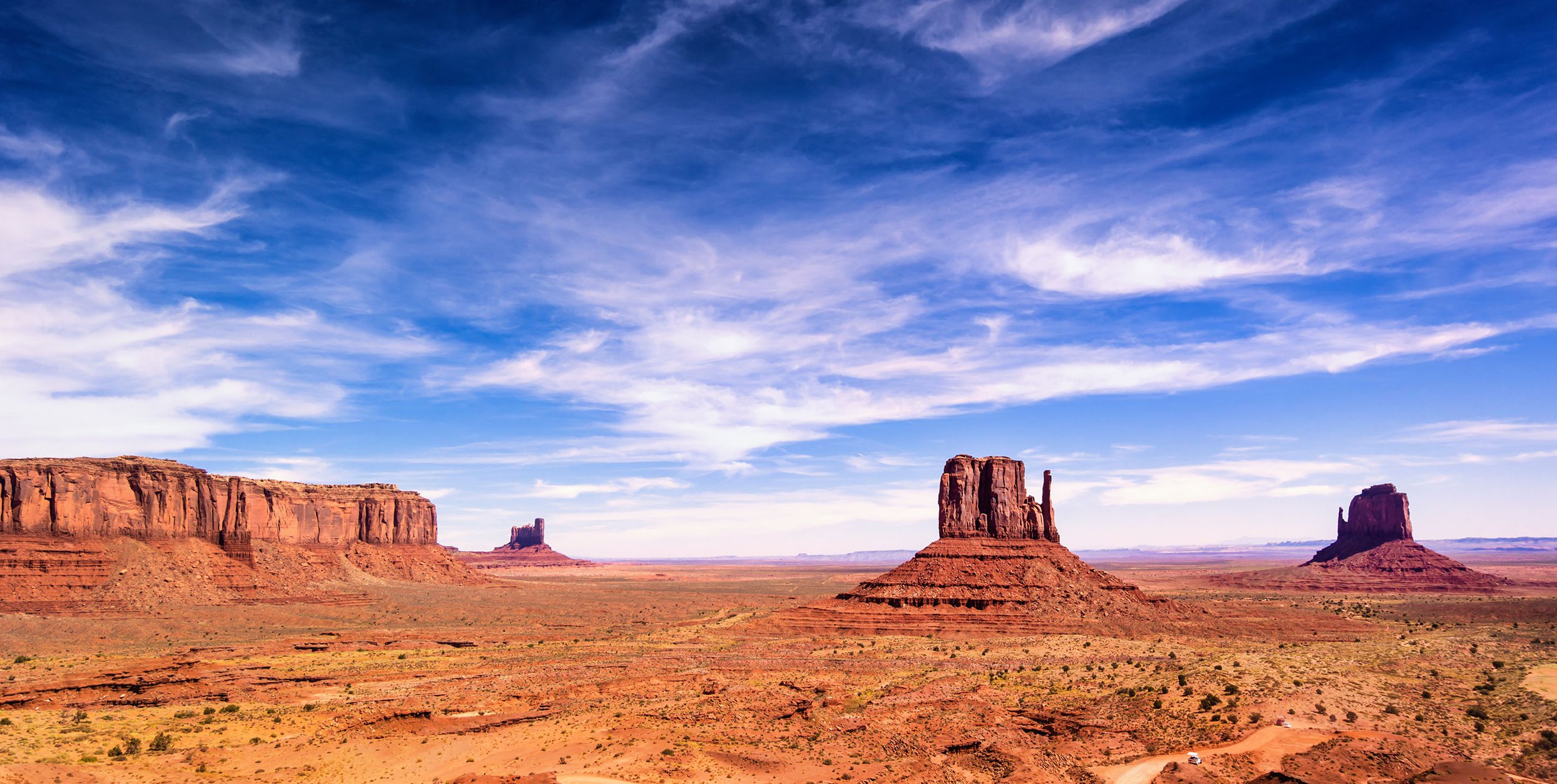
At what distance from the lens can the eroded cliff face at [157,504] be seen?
81.9 m

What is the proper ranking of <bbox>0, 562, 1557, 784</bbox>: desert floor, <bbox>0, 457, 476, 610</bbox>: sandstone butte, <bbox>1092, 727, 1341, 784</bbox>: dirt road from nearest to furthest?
<bbox>1092, 727, 1341, 784</bbox>: dirt road < <bbox>0, 562, 1557, 784</bbox>: desert floor < <bbox>0, 457, 476, 610</bbox>: sandstone butte

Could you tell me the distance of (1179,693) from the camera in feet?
135

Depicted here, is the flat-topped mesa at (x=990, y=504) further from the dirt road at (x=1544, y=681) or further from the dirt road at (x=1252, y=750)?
the dirt road at (x=1252, y=750)

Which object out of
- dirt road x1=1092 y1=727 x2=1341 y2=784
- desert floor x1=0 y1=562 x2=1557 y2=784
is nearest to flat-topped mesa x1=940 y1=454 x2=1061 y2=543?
desert floor x1=0 y1=562 x2=1557 y2=784

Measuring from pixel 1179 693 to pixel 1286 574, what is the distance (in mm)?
134008

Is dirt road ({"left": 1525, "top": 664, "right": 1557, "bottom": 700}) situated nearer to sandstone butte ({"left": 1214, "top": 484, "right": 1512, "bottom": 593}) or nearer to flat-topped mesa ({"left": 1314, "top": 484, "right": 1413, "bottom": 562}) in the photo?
sandstone butte ({"left": 1214, "top": 484, "right": 1512, "bottom": 593})

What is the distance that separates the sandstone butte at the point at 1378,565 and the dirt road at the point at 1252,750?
11397 cm

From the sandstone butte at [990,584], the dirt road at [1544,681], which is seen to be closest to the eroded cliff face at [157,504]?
the sandstone butte at [990,584]

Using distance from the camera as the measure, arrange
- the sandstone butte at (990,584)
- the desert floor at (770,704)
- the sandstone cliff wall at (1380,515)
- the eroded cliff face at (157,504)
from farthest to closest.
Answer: the sandstone cliff wall at (1380,515)
the eroded cliff face at (157,504)
the sandstone butte at (990,584)
the desert floor at (770,704)

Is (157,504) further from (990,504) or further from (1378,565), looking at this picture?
(1378,565)

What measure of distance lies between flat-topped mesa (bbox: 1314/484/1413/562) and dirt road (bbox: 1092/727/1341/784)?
465ft

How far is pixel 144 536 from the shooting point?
8994 cm

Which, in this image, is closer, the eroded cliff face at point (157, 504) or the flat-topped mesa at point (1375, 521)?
the eroded cliff face at point (157, 504)

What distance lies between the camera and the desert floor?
32.6 meters
